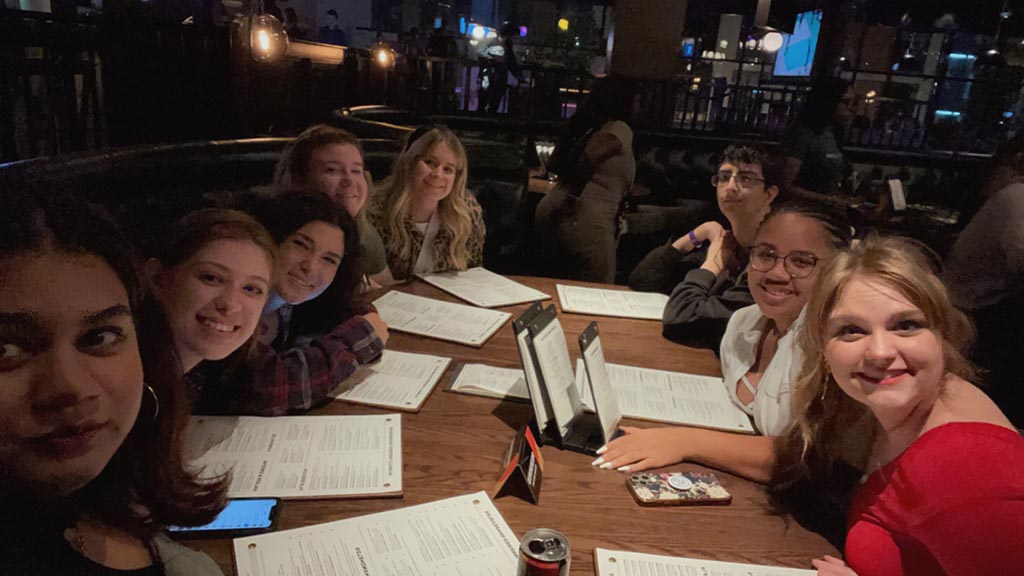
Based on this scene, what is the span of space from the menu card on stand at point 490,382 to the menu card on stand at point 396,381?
0.20 ft

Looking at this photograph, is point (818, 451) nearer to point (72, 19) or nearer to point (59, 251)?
point (59, 251)

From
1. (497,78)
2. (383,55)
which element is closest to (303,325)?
(383,55)

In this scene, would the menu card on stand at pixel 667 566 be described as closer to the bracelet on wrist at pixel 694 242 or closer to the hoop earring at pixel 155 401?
the hoop earring at pixel 155 401

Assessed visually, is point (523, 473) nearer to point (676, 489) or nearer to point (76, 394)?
point (676, 489)

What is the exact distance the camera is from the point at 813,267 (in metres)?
1.63

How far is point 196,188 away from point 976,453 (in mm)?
2584

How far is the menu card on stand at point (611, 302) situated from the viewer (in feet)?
7.69

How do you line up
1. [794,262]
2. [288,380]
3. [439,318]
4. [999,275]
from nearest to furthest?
[288,380], [794,262], [439,318], [999,275]

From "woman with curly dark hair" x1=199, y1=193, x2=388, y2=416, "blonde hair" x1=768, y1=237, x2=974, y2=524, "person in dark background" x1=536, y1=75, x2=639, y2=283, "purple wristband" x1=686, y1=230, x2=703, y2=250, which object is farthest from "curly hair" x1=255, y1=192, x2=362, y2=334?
"person in dark background" x1=536, y1=75, x2=639, y2=283

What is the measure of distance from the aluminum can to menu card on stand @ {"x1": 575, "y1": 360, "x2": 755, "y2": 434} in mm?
681

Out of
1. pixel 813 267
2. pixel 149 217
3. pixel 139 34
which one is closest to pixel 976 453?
pixel 813 267

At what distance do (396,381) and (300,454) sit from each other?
1.31 ft

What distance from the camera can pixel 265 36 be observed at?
470cm

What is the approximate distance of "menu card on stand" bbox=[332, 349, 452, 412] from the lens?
153 cm
